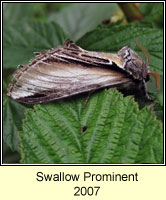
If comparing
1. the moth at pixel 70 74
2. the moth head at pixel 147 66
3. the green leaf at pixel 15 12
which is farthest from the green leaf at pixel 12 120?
the green leaf at pixel 15 12

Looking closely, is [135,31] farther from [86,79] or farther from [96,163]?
[96,163]

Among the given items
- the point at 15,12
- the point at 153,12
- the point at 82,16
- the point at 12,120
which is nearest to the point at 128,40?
the point at 153,12

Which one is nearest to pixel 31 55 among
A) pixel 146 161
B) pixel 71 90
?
pixel 71 90

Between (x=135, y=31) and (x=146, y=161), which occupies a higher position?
(x=135, y=31)

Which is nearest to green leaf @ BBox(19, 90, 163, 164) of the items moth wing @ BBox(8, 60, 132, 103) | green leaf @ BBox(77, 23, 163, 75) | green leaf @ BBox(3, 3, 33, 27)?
moth wing @ BBox(8, 60, 132, 103)

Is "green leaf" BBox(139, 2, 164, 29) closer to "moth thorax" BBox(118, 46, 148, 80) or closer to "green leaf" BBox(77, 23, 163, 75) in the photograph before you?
"green leaf" BBox(77, 23, 163, 75)

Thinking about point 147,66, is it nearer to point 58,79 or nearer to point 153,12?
point 153,12
